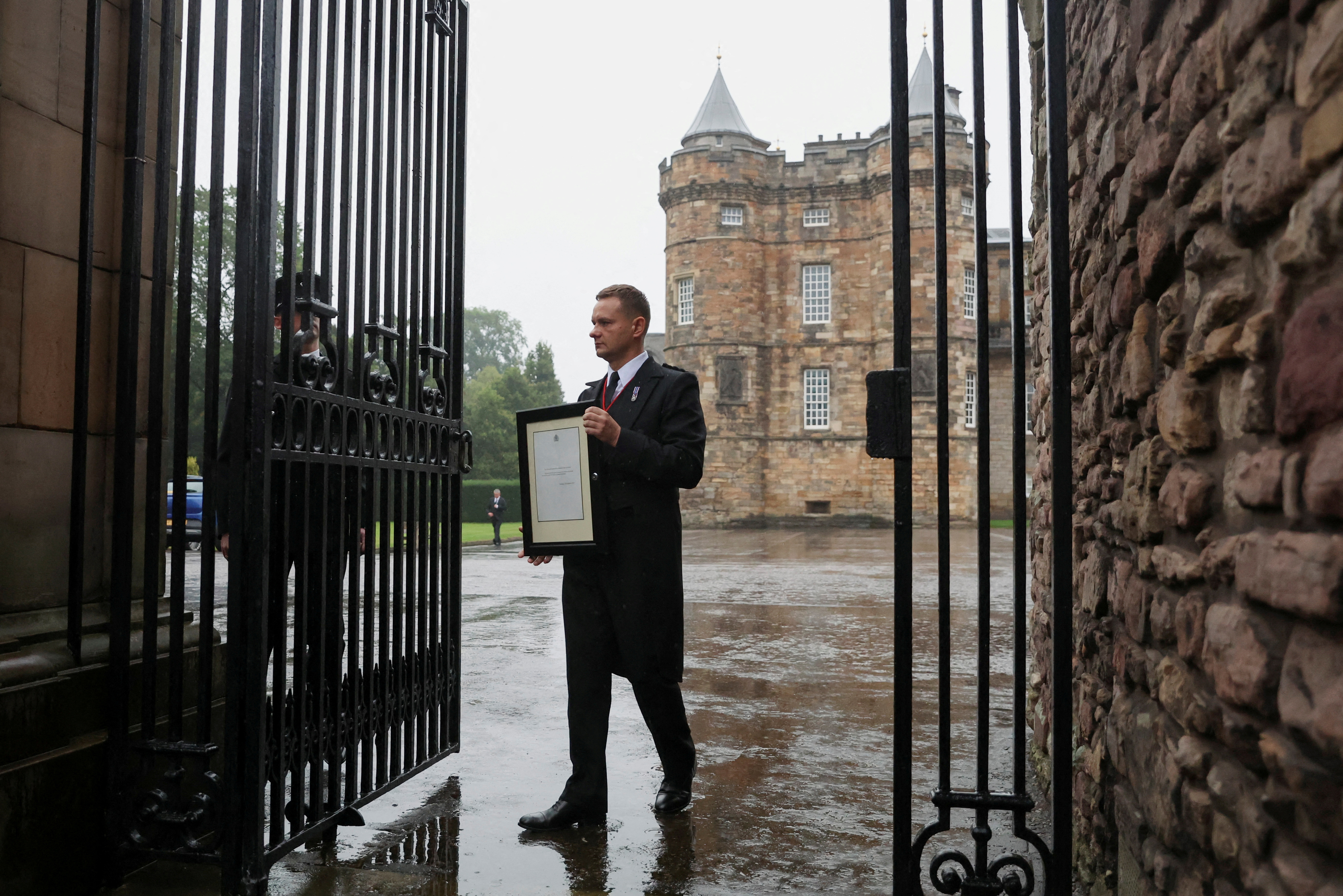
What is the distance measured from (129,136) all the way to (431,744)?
8.47ft

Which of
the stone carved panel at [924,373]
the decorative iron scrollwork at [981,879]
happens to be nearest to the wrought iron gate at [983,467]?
the decorative iron scrollwork at [981,879]

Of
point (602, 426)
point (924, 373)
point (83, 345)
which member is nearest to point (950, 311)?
point (924, 373)

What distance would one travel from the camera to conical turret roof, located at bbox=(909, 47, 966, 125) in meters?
39.4

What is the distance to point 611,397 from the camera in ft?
14.5

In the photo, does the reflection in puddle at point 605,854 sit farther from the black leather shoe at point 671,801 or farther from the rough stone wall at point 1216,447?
the rough stone wall at point 1216,447

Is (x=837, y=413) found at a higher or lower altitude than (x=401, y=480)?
higher

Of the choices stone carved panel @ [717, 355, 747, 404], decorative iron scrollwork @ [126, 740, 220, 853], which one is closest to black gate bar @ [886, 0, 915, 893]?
decorative iron scrollwork @ [126, 740, 220, 853]

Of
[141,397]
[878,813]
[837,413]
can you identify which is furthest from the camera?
[837,413]

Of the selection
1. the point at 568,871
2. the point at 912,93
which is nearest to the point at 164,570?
the point at 568,871

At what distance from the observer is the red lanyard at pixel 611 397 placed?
4344 millimetres

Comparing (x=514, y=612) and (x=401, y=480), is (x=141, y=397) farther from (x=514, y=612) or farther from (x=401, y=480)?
(x=514, y=612)

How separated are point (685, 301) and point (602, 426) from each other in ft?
127

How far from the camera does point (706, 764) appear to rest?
490 centimetres

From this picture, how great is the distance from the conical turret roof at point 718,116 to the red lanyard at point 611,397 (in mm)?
39184
